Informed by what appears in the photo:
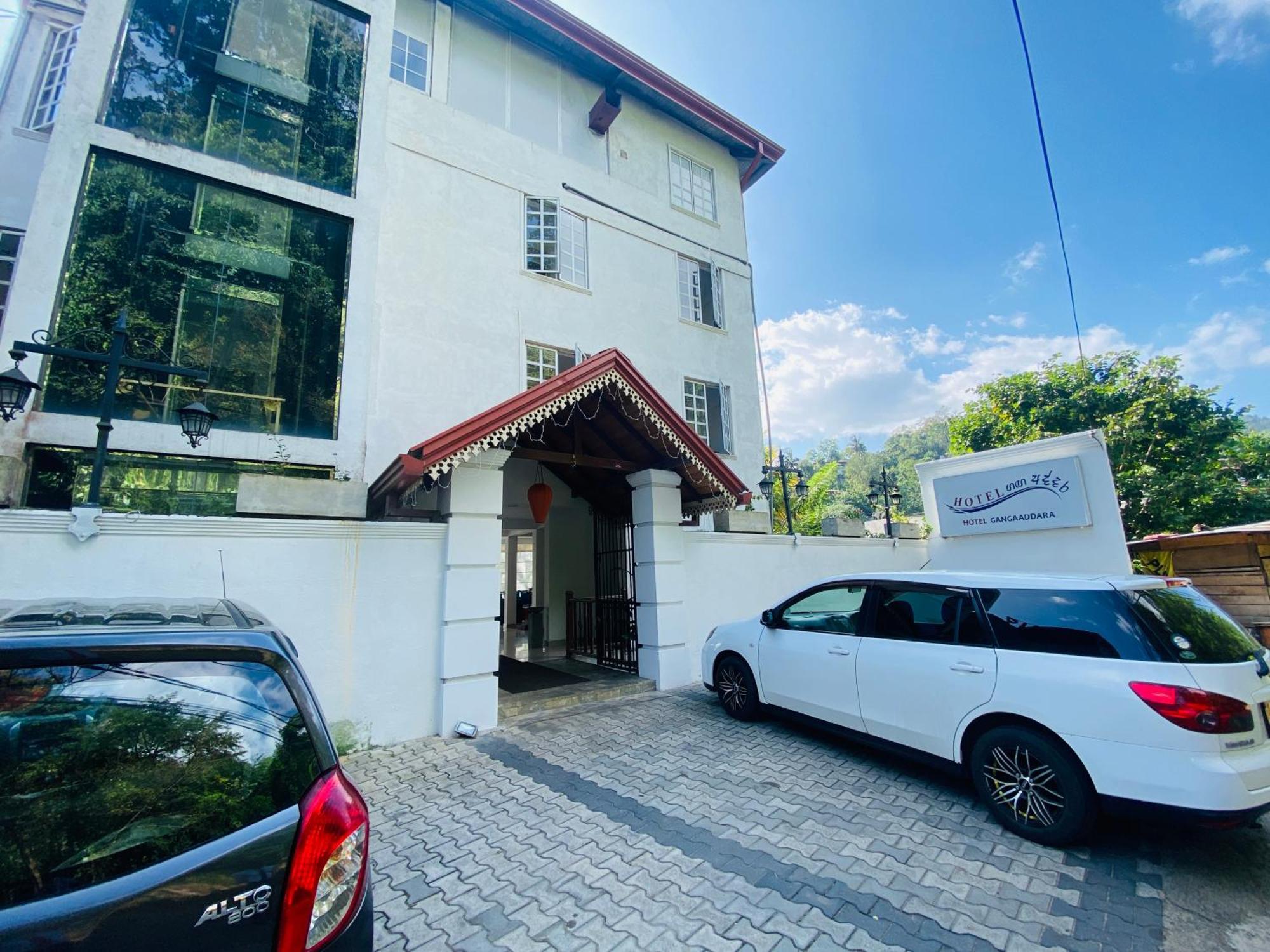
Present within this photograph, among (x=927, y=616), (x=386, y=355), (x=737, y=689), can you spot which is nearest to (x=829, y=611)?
(x=927, y=616)

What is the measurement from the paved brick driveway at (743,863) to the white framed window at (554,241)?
9081 mm

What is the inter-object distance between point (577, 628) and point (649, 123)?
479 inches

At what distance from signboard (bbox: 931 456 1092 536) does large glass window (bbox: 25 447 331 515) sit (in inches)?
501

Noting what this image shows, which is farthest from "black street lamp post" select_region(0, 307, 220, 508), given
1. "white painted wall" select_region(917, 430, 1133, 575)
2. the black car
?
"white painted wall" select_region(917, 430, 1133, 575)

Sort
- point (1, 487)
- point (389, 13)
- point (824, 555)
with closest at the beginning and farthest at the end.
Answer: point (1, 487) → point (389, 13) → point (824, 555)

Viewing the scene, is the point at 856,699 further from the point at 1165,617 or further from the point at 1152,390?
the point at 1152,390

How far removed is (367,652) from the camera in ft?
17.9

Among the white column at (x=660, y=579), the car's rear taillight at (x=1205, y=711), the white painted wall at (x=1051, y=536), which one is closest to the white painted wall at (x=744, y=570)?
the white column at (x=660, y=579)

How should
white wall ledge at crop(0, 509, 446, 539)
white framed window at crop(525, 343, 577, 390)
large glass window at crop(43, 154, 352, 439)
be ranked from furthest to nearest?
white framed window at crop(525, 343, 577, 390) → large glass window at crop(43, 154, 352, 439) → white wall ledge at crop(0, 509, 446, 539)

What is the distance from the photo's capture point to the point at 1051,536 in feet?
33.8

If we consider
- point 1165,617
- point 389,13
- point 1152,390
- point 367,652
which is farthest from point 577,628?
point 1152,390

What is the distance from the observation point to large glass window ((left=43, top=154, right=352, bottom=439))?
6812 mm

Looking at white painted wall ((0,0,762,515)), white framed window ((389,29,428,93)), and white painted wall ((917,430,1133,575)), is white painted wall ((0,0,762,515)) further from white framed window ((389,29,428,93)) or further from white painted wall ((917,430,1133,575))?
white painted wall ((917,430,1133,575))

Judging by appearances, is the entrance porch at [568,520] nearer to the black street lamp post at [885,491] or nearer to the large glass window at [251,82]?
the large glass window at [251,82]
